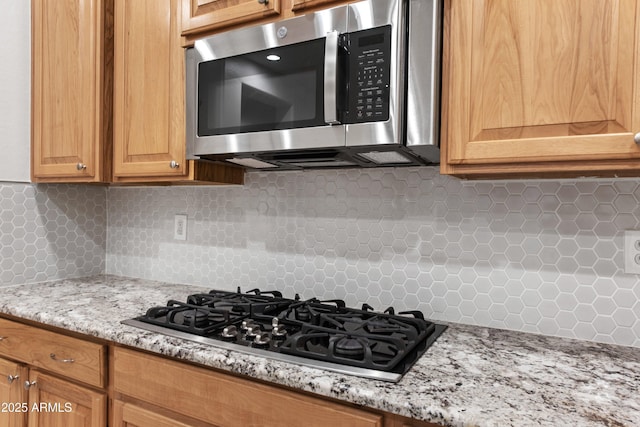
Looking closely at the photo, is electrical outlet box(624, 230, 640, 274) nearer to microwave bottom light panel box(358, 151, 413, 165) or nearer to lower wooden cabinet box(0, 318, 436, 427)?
microwave bottom light panel box(358, 151, 413, 165)

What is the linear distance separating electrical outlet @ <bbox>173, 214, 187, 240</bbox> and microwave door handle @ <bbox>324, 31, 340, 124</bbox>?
1111 mm

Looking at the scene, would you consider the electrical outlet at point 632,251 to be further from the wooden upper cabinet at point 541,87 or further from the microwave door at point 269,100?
the microwave door at point 269,100

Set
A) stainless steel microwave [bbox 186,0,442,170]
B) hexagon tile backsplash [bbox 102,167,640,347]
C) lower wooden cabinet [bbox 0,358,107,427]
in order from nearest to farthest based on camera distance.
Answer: stainless steel microwave [bbox 186,0,442,170], hexagon tile backsplash [bbox 102,167,640,347], lower wooden cabinet [bbox 0,358,107,427]

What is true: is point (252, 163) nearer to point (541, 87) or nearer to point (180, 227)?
point (180, 227)

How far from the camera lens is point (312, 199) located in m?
1.67

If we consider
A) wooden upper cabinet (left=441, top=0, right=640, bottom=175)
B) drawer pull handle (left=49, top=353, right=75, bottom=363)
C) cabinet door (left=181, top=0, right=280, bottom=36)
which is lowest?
drawer pull handle (left=49, top=353, right=75, bottom=363)

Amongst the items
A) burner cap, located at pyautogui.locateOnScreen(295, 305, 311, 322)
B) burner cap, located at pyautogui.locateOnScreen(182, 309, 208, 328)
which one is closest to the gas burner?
burner cap, located at pyautogui.locateOnScreen(295, 305, 311, 322)

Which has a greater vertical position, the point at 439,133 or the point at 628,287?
the point at 439,133

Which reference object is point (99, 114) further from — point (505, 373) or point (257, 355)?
point (505, 373)

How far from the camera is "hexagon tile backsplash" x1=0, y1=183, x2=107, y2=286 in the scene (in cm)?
188

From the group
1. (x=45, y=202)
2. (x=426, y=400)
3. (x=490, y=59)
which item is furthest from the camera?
(x=45, y=202)

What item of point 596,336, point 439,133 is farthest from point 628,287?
point 439,133

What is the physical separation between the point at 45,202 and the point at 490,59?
2056mm

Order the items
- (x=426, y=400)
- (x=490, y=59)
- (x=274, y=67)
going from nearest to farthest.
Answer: (x=426, y=400)
(x=490, y=59)
(x=274, y=67)
